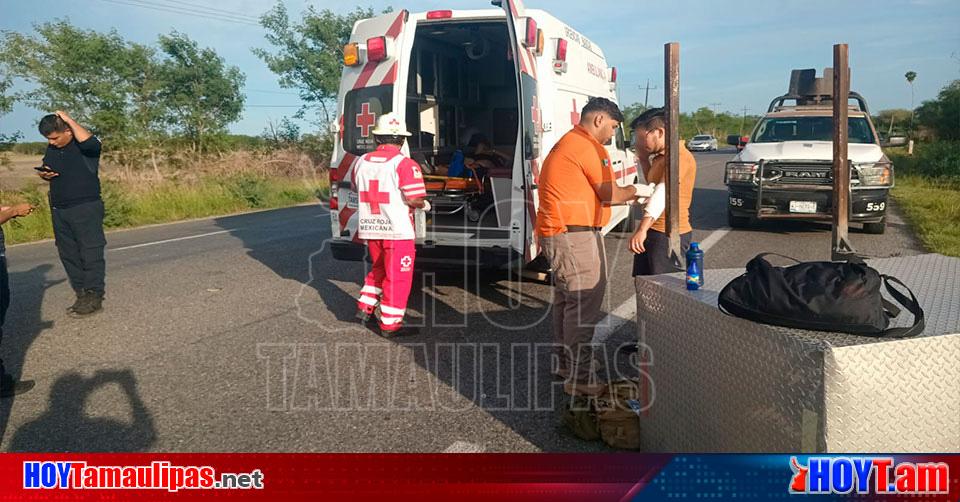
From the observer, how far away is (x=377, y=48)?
239 inches

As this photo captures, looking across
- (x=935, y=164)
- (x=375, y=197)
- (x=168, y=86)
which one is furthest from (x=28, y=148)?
(x=935, y=164)

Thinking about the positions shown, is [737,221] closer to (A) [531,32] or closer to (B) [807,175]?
(B) [807,175]

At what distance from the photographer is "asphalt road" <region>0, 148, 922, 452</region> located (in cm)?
358

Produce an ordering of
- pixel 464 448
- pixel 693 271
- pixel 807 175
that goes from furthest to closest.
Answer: pixel 807 175 → pixel 464 448 → pixel 693 271

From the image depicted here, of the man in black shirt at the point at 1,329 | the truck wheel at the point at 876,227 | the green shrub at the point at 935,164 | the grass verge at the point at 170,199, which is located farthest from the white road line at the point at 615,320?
the green shrub at the point at 935,164

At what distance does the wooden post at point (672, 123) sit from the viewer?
3.29m

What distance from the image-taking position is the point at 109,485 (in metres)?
2.53

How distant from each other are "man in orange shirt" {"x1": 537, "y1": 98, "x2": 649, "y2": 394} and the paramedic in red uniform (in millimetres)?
1703

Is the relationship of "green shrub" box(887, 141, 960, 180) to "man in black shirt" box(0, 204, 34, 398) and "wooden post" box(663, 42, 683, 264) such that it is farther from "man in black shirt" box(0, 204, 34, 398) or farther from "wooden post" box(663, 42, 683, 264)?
"man in black shirt" box(0, 204, 34, 398)

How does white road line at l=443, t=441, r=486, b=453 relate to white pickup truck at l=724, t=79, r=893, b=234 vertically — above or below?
below

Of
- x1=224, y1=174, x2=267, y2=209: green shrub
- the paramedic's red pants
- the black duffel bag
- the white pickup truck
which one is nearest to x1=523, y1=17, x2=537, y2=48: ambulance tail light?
the paramedic's red pants

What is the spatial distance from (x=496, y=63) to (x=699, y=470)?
8.21 m

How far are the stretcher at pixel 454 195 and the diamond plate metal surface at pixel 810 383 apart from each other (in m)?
4.35

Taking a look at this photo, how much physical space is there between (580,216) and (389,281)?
208 centimetres
